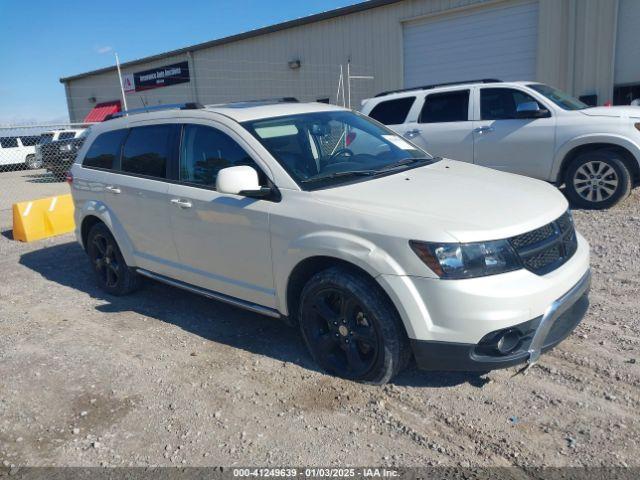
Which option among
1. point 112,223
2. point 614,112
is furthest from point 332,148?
point 614,112

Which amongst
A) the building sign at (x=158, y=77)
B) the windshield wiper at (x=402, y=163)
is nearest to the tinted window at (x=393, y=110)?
the windshield wiper at (x=402, y=163)

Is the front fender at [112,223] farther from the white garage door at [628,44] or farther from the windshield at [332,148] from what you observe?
the white garage door at [628,44]

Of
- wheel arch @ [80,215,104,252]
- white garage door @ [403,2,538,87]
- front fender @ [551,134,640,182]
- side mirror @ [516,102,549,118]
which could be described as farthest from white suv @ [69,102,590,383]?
white garage door @ [403,2,538,87]

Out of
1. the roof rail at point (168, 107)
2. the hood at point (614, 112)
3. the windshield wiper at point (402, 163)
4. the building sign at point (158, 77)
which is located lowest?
the windshield wiper at point (402, 163)

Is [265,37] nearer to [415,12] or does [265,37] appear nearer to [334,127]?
[415,12]

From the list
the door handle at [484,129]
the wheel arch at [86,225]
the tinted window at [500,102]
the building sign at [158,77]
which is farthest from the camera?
→ the building sign at [158,77]

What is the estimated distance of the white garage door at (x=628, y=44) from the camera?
1264cm

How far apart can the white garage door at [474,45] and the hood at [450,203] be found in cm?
1199

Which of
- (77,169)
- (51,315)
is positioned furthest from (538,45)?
(51,315)

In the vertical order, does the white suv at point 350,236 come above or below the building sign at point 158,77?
below

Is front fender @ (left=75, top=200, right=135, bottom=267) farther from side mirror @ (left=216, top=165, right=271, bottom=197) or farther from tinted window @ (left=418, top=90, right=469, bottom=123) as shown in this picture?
tinted window @ (left=418, top=90, right=469, bottom=123)

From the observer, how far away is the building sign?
2536cm

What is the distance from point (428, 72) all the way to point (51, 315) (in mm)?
13855

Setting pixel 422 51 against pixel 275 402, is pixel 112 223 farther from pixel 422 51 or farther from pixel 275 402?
pixel 422 51
